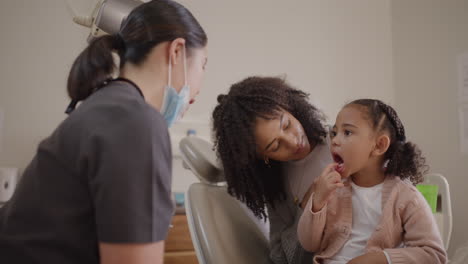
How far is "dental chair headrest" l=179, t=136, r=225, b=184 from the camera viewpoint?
137 cm

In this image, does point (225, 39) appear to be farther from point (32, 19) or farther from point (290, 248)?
point (290, 248)

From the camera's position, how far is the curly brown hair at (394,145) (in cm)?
113

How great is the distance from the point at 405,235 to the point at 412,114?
2169 mm

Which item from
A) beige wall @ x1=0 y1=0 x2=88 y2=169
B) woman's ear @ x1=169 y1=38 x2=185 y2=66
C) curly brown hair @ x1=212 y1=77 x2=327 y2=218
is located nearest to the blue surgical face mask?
woman's ear @ x1=169 y1=38 x2=185 y2=66

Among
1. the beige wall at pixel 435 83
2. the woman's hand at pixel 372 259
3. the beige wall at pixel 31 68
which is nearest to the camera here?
the woman's hand at pixel 372 259

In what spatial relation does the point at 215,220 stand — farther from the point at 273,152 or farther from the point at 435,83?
the point at 435,83

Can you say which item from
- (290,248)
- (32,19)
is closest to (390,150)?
(290,248)

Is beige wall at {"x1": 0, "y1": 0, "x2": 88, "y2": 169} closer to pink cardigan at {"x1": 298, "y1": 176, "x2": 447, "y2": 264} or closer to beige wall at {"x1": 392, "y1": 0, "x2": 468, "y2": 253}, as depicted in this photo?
pink cardigan at {"x1": 298, "y1": 176, "x2": 447, "y2": 264}

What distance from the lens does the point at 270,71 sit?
3.00 metres

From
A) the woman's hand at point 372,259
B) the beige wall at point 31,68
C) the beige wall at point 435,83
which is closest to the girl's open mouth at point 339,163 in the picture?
the woman's hand at point 372,259

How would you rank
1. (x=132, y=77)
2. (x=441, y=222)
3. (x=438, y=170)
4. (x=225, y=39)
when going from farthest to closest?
(x=225, y=39)
(x=438, y=170)
(x=441, y=222)
(x=132, y=77)

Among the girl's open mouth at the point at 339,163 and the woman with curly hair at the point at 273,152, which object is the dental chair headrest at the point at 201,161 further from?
the girl's open mouth at the point at 339,163

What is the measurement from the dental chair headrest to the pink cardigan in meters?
0.40

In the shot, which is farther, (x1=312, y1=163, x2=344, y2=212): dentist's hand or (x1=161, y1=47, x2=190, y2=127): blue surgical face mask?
(x1=312, y1=163, x2=344, y2=212): dentist's hand
